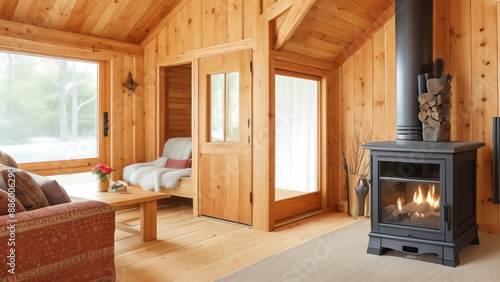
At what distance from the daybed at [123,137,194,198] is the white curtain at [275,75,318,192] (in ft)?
3.98

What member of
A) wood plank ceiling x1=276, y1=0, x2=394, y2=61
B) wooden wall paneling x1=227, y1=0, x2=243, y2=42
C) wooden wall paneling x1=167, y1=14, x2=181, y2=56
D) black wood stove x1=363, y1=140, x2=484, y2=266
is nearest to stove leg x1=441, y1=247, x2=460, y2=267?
black wood stove x1=363, y1=140, x2=484, y2=266

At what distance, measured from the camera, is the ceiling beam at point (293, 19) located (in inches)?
141

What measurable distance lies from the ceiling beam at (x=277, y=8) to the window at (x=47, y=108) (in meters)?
2.36

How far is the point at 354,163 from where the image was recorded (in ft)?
15.5

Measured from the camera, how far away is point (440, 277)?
2619 mm

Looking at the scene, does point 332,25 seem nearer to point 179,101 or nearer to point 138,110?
point 179,101

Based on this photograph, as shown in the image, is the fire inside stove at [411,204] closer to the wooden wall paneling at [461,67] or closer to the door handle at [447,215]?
the door handle at [447,215]

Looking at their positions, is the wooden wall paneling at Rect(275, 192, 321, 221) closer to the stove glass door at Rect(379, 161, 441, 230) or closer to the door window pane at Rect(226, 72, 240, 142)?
the door window pane at Rect(226, 72, 240, 142)

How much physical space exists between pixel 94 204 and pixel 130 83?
10.2 feet

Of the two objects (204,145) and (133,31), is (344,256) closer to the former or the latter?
(204,145)

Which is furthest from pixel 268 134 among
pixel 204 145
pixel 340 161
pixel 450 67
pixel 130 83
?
pixel 130 83

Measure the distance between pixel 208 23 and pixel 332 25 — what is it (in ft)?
4.41

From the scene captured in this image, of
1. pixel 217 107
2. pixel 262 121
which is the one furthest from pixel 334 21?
pixel 217 107

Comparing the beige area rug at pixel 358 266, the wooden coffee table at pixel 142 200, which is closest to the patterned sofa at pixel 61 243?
the beige area rug at pixel 358 266
